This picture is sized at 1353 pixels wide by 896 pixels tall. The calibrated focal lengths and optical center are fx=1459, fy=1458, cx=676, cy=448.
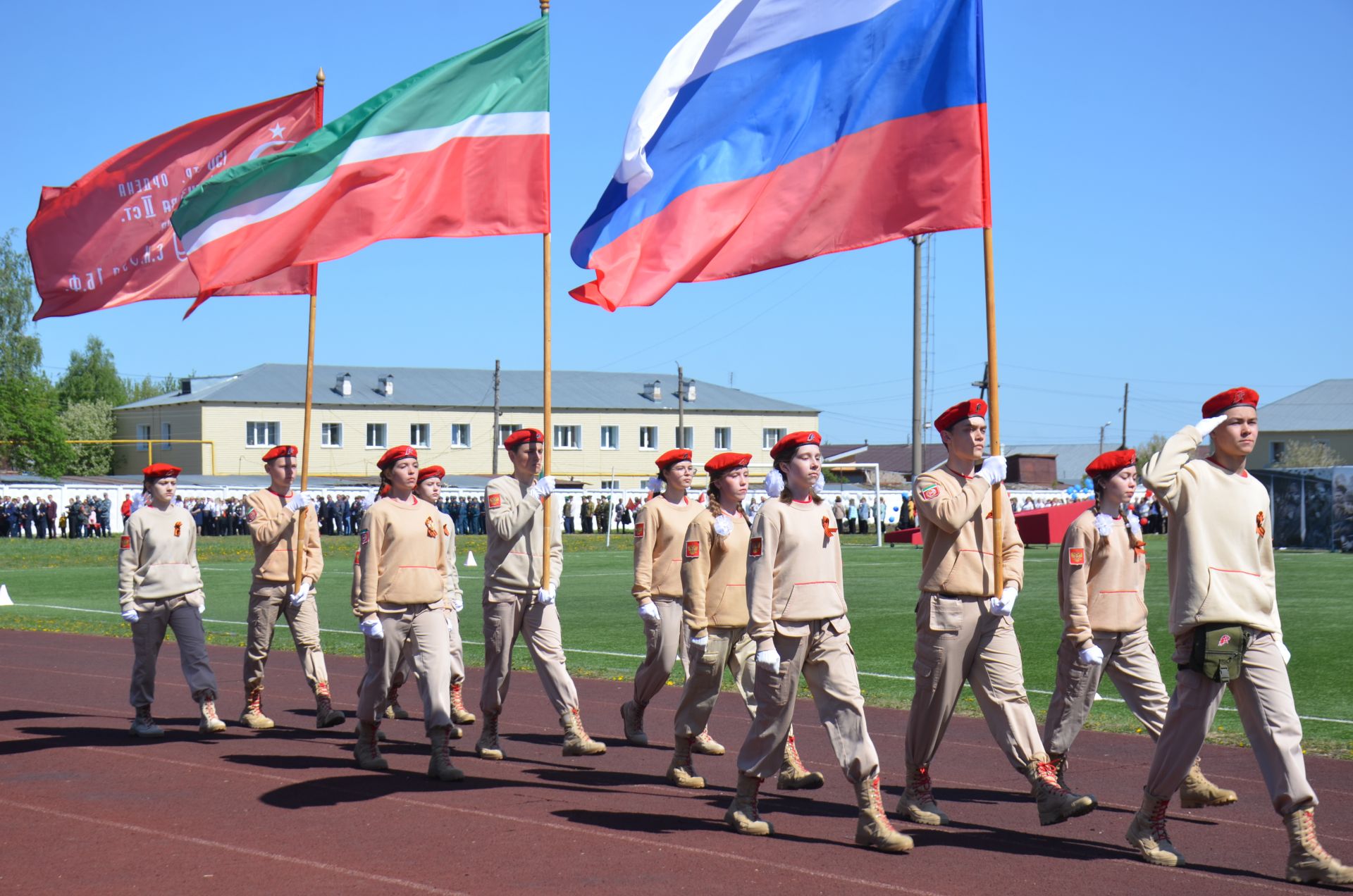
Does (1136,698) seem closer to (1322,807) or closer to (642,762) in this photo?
(1322,807)

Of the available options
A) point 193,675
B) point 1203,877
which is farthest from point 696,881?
point 193,675

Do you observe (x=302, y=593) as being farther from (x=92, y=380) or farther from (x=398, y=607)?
(x=92, y=380)

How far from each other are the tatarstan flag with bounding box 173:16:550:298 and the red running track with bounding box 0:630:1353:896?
141 inches

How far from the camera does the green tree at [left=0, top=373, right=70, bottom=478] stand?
69562 millimetres

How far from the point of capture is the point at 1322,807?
8.05 metres

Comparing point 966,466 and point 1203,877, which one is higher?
point 966,466

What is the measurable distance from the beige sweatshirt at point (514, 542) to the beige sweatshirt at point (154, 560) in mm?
2758

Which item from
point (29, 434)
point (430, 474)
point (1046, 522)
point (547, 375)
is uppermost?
point (29, 434)

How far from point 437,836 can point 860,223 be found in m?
4.14

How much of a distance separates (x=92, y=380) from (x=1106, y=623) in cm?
11220

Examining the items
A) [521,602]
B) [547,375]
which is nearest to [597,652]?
[521,602]

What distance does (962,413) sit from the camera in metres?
7.73

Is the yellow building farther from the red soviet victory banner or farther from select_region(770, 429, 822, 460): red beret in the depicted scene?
select_region(770, 429, 822, 460): red beret

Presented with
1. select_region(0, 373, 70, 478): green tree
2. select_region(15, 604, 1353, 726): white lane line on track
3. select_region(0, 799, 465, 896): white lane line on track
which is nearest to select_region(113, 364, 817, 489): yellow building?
select_region(0, 373, 70, 478): green tree
